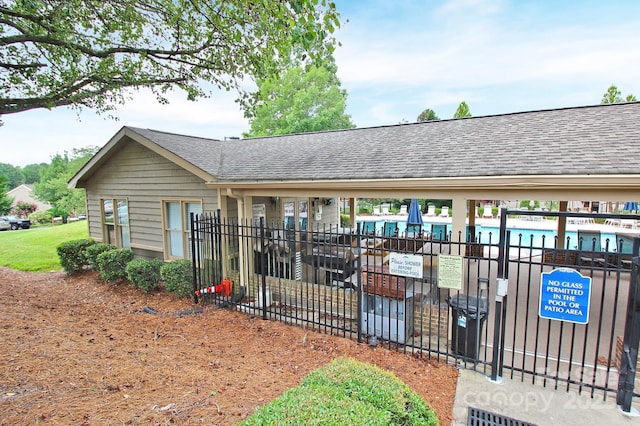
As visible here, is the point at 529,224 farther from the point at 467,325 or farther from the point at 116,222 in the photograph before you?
the point at 116,222

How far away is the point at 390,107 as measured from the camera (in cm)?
4125

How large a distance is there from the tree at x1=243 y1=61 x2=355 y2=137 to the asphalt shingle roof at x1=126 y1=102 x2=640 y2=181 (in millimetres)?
17988

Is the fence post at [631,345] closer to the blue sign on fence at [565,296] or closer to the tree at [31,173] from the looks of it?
the blue sign on fence at [565,296]

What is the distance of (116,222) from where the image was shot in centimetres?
1057

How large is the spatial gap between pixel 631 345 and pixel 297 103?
27.1 m

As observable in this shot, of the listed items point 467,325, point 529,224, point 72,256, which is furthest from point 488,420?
point 529,224

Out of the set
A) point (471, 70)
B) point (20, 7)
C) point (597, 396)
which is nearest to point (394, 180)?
point (597, 396)

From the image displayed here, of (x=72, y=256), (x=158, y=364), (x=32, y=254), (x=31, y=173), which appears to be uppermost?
(x=31, y=173)

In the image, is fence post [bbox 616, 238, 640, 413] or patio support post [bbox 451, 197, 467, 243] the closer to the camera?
fence post [bbox 616, 238, 640, 413]

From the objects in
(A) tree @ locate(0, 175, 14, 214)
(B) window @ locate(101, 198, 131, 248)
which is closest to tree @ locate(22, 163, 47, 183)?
(A) tree @ locate(0, 175, 14, 214)

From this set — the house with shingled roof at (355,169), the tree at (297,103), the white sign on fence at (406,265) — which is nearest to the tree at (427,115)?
the tree at (297,103)

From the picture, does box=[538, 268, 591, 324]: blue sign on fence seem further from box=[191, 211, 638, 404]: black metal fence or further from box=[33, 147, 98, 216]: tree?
box=[33, 147, 98, 216]: tree

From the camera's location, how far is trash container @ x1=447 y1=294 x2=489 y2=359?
14.7 feet

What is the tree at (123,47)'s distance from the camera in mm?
6434
